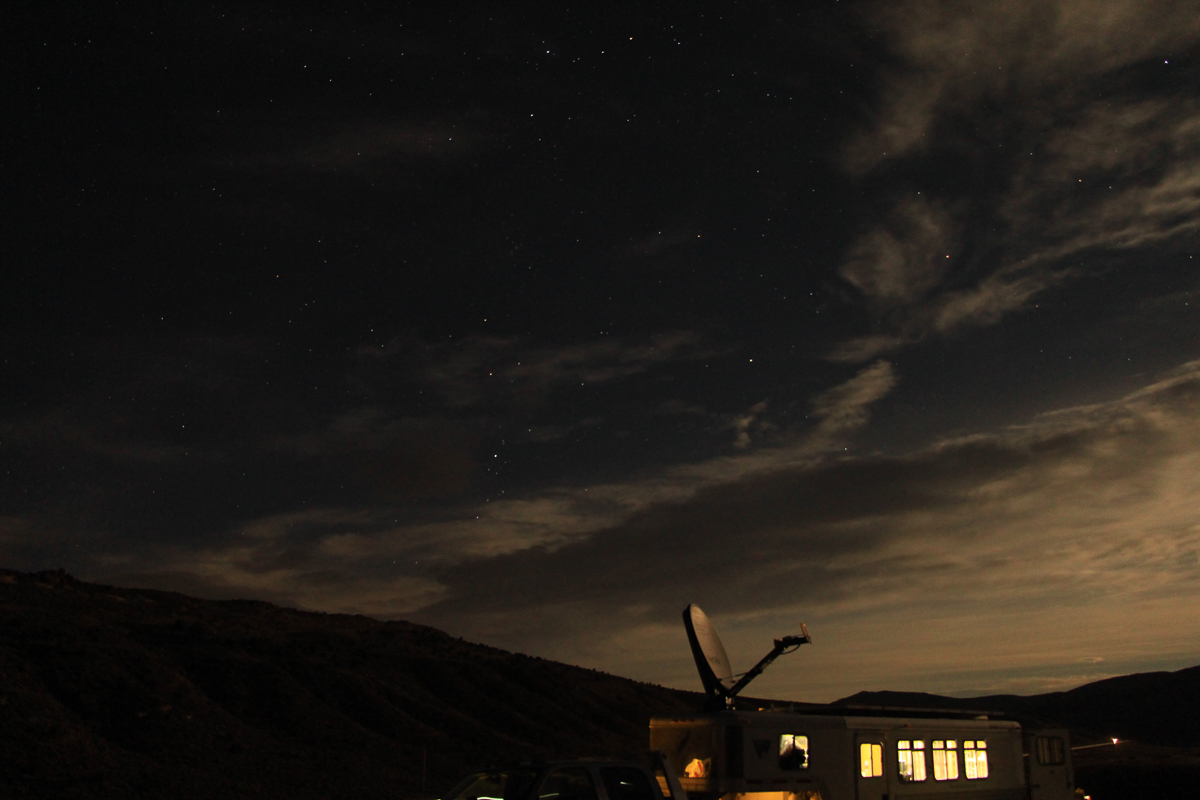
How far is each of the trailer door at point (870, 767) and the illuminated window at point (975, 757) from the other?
2659 millimetres

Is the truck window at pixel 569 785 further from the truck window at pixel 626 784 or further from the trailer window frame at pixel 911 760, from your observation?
the trailer window frame at pixel 911 760

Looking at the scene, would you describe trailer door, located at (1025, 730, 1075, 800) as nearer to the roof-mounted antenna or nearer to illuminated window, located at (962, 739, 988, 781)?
illuminated window, located at (962, 739, 988, 781)

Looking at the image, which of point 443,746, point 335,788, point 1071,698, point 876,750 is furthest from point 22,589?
point 1071,698

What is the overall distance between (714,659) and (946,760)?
4.81 meters

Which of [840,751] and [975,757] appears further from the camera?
[975,757]

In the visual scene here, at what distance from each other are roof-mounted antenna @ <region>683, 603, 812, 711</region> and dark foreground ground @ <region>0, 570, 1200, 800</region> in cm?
575

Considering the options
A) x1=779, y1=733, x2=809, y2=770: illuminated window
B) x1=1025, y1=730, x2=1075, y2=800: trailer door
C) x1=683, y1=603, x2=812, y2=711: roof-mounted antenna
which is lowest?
x1=1025, y1=730, x2=1075, y2=800: trailer door

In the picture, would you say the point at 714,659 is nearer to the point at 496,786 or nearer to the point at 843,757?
the point at 843,757

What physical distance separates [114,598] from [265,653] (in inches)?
449

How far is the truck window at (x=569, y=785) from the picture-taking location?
10336mm

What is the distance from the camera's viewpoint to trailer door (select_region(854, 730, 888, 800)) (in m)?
16.7

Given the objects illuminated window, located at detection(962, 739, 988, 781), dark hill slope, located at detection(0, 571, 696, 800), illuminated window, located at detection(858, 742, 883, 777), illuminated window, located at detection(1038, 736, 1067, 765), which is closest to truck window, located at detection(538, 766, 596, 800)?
illuminated window, located at detection(858, 742, 883, 777)

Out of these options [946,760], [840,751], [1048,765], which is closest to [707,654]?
[840,751]

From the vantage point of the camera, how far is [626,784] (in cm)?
1115
